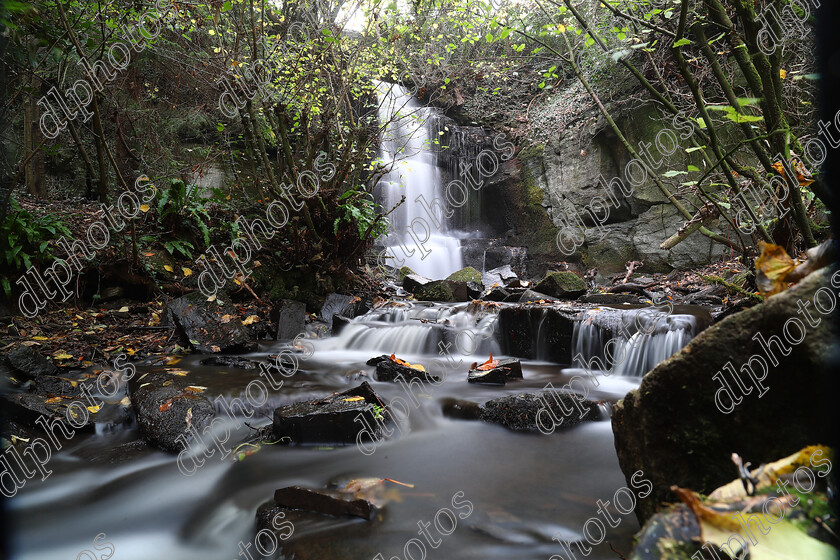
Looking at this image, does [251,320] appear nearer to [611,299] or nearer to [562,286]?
[562,286]

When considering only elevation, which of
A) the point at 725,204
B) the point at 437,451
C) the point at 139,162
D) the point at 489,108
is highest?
the point at 489,108

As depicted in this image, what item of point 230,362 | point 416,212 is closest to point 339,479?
point 230,362

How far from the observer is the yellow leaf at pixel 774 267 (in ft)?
5.15

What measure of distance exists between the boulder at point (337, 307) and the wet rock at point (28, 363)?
12.6ft

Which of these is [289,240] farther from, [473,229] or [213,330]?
[473,229]

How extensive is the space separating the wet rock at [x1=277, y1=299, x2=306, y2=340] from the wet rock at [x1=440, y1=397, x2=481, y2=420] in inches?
142

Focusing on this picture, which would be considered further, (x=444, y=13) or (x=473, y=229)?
(x=473, y=229)

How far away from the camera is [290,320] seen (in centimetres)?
697

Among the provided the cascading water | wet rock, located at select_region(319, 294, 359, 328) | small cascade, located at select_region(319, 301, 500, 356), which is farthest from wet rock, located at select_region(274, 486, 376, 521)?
the cascading water

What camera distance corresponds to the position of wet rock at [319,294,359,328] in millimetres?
7621

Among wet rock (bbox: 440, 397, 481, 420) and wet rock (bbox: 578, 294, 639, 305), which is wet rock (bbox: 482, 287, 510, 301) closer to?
wet rock (bbox: 578, 294, 639, 305)

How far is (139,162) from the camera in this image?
385 inches

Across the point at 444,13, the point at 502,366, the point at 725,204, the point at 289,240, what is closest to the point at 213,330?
the point at 289,240

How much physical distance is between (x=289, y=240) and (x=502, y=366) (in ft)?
15.8
